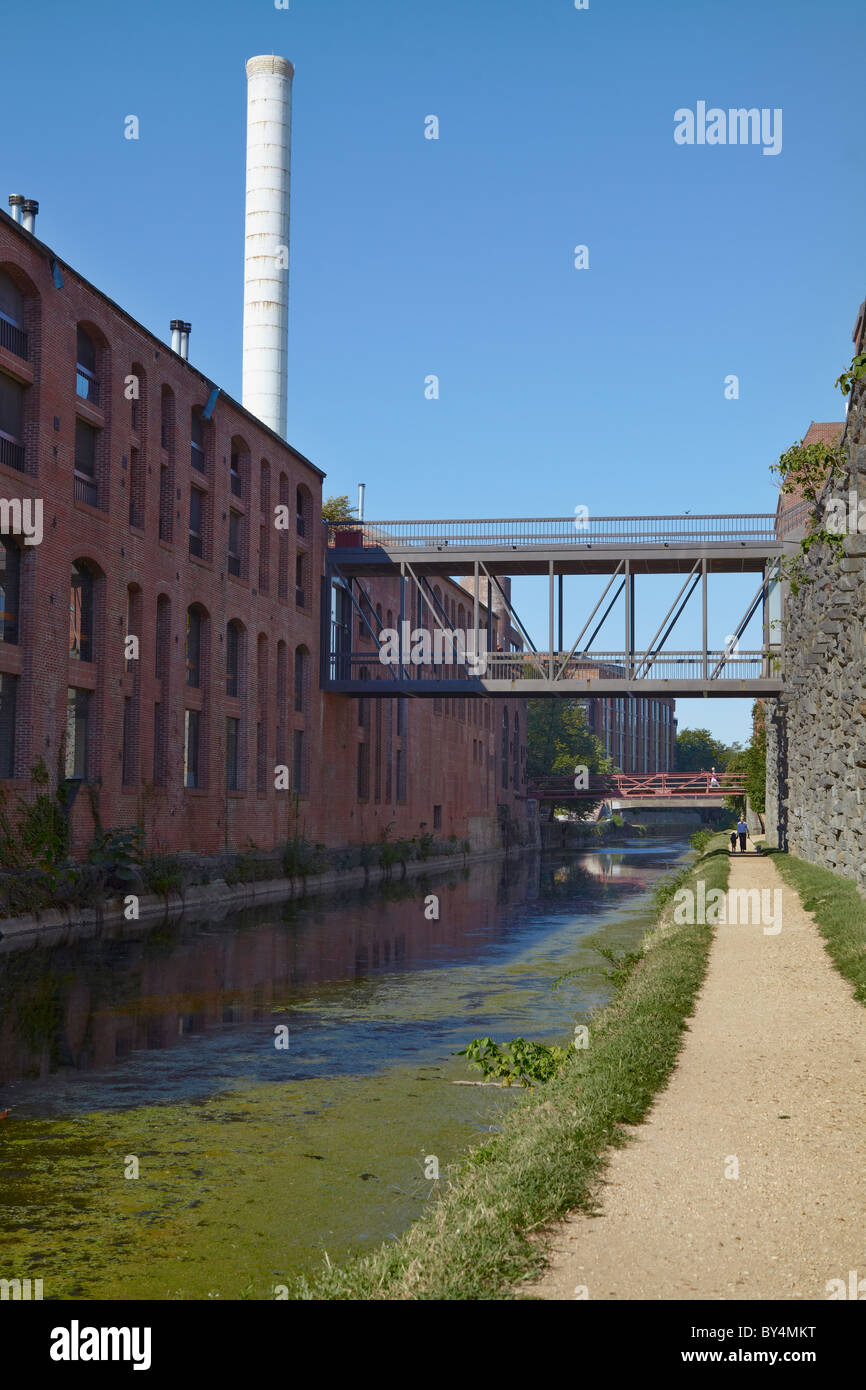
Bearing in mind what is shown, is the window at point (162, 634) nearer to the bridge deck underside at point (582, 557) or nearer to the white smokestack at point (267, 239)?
the bridge deck underside at point (582, 557)

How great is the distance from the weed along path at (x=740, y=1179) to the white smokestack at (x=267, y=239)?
3890cm

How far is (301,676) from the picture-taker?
42344 mm

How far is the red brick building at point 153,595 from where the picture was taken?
25453 mm

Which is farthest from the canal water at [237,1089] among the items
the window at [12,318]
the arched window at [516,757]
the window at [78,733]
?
the arched window at [516,757]

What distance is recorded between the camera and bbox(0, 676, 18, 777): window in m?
24.5

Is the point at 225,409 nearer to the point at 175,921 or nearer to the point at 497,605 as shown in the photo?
the point at 175,921

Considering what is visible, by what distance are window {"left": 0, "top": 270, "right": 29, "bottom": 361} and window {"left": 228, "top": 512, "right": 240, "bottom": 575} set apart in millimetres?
11735

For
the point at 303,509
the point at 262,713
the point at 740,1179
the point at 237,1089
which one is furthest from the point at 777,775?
the point at 740,1179

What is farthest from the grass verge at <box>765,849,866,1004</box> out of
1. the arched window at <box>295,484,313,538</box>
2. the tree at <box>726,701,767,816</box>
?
the tree at <box>726,701,767,816</box>

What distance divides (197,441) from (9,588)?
11583 mm

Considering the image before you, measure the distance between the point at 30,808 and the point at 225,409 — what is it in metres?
15.6

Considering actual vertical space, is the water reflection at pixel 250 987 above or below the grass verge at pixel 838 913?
below

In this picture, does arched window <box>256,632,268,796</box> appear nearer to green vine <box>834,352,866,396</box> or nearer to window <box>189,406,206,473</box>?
window <box>189,406,206,473</box>
